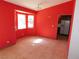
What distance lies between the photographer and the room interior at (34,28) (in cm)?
311

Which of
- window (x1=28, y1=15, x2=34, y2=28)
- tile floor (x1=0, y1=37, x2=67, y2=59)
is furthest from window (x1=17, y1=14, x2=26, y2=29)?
tile floor (x1=0, y1=37, x2=67, y2=59)

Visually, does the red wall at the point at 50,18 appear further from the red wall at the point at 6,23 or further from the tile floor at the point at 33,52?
the red wall at the point at 6,23

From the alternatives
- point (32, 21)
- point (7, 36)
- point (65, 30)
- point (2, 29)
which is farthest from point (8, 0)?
point (65, 30)

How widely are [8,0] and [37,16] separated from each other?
3318 mm

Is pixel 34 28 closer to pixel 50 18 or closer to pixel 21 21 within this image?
pixel 21 21

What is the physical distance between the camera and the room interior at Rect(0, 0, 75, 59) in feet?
10.2

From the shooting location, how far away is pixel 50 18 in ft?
18.0

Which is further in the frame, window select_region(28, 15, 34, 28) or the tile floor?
window select_region(28, 15, 34, 28)

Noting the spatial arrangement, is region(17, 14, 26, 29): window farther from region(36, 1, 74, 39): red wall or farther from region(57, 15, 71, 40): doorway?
region(57, 15, 71, 40): doorway

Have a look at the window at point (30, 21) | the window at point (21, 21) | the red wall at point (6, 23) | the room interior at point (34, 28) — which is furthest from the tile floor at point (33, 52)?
the window at point (30, 21)

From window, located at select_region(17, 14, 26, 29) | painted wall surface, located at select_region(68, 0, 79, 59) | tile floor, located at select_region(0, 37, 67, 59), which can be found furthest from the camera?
window, located at select_region(17, 14, 26, 29)

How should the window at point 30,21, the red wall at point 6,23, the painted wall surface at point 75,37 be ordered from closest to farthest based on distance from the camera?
the painted wall surface at point 75,37
the red wall at point 6,23
the window at point 30,21

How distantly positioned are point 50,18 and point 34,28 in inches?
73.1

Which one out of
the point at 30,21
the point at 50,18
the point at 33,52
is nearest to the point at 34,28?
the point at 30,21
